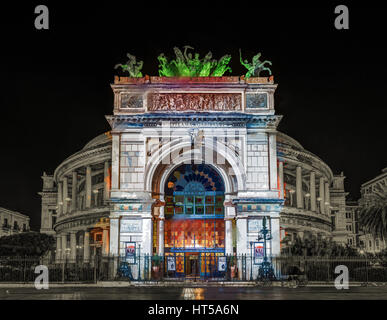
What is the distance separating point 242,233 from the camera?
147 ft

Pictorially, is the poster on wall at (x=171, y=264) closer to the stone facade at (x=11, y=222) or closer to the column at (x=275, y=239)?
the column at (x=275, y=239)

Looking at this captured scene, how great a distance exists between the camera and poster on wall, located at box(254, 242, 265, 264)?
43.4 meters

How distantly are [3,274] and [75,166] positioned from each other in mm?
30324

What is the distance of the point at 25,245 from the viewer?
53500mm

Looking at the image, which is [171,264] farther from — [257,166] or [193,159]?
[257,166]

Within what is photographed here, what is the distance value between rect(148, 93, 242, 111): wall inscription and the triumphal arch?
9cm

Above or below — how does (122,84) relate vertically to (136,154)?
above

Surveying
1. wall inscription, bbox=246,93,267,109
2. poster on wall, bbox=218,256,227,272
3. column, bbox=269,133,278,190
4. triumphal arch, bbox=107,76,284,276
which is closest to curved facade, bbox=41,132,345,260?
column, bbox=269,133,278,190

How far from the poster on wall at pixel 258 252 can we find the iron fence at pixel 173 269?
161 mm

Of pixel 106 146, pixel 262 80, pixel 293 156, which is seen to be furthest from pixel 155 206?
pixel 293 156

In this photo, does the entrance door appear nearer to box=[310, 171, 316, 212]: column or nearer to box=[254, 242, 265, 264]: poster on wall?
box=[254, 242, 265, 264]: poster on wall
